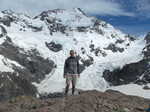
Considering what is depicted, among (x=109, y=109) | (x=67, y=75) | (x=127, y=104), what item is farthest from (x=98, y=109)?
(x=67, y=75)

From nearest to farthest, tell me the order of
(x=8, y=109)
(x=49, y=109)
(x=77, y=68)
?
(x=49, y=109)
(x=8, y=109)
(x=77, y=68)

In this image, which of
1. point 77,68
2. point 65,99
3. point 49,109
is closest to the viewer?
point 49,109

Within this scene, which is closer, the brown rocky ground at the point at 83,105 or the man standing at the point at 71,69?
the brown rocky ground at the point at 83,105

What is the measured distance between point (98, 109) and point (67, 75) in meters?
7.64

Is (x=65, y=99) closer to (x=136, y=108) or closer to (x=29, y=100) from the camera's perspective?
(x=29, y=100)

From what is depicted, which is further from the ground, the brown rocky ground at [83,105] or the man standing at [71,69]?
the man standing at [71,69]

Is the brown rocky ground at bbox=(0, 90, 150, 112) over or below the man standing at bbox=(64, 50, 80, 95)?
below

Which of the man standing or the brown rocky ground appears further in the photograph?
the man standing

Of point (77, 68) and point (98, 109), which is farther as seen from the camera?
point (77, 68)

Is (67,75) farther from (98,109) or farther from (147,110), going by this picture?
(147,110)

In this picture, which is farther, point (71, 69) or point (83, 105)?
point (71, 69)

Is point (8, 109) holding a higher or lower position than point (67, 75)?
lower

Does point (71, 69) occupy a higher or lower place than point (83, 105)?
higher

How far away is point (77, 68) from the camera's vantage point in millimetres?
40094
